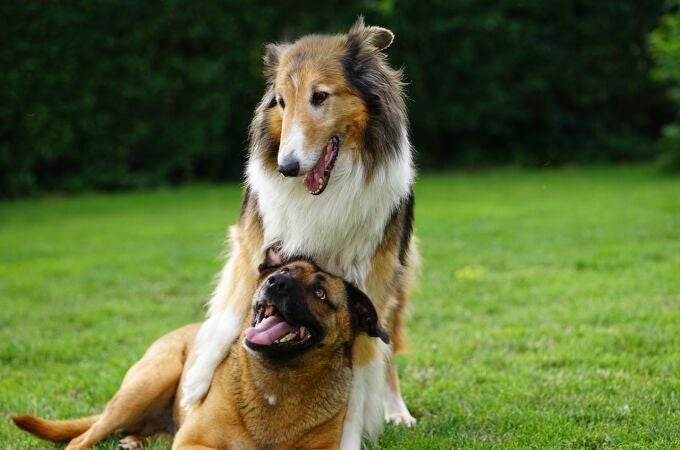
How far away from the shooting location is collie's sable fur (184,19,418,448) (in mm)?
4320

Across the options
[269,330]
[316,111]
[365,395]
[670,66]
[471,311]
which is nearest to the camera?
[316,111]

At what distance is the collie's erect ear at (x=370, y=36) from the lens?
4527mm

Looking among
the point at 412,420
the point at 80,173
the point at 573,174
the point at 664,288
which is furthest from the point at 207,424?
the point at 573,174

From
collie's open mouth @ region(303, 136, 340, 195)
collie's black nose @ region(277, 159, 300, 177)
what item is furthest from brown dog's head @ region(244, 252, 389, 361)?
collie's black nose @ region(277, 159, 300, 177)

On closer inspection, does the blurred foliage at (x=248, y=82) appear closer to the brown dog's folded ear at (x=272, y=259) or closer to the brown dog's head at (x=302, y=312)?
the brown dog's folded ear at (x=272, y=259)

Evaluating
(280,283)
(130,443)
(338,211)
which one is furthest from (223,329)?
(338,211)

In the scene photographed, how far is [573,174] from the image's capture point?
59.8ft

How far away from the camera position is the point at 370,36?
4570 millimetres

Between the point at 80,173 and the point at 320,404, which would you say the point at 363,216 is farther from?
the point at 80,173

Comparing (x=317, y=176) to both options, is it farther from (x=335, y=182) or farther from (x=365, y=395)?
(x=365, y=395)

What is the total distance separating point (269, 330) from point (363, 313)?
496 millimetres

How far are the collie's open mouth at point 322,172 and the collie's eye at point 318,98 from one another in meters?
0.18

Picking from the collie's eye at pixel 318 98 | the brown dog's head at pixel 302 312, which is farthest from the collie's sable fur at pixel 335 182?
the brown dog's head at pixel 302 312

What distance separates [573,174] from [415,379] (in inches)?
508
